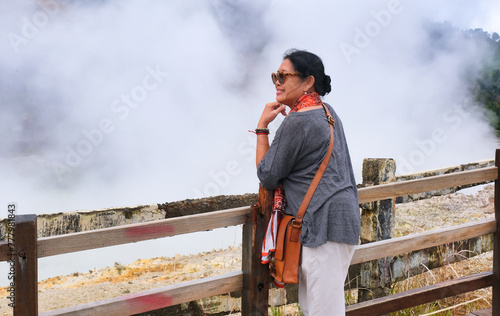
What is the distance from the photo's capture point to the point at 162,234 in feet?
5.68

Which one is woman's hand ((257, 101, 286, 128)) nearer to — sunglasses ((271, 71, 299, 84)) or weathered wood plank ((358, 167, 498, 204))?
sunglasses ((271, 71, 299, 84))

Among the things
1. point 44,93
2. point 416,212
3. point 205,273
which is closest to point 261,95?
point 44,93

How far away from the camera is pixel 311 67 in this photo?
1722 millimetres

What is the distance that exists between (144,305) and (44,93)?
1068 centimetres

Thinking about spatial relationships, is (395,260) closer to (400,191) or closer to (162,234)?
(400,191)

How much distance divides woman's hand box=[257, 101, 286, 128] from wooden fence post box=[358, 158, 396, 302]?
55.4 inches

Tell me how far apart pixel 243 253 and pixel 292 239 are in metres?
0.32

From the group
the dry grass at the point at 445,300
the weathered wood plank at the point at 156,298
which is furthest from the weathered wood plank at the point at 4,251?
the dry grass at the point at 445,300

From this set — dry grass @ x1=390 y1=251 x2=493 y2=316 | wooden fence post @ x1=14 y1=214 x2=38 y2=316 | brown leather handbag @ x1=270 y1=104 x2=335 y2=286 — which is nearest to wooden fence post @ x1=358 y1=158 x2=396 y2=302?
dry grass @ x1=390 y1=251 x2=493 y2=316

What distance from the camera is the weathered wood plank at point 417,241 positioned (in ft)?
7.12

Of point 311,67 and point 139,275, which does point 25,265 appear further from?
point 139,275

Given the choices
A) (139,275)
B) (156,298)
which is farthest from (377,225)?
(139,275)

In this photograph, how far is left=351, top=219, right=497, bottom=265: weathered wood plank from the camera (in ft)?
7.12

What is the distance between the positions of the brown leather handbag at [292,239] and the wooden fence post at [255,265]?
13 cm
